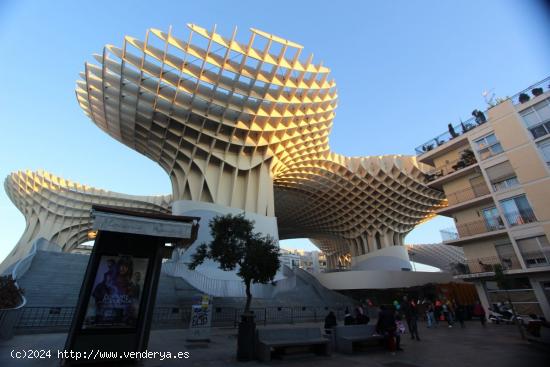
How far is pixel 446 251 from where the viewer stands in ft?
209

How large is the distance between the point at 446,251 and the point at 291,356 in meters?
69.8

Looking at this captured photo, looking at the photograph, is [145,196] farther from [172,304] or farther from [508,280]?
[508,280]

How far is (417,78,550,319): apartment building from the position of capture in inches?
639

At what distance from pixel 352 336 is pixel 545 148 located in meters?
17.6

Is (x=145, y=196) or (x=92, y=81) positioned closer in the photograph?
(x=92, y=81)

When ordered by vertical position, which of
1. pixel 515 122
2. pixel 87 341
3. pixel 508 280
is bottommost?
pixel 87 341

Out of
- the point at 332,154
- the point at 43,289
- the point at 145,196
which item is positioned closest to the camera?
the point at 43,289

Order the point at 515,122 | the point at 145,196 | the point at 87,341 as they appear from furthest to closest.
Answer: the point at 145,196 → the point at 515,122 → the point at 87,341

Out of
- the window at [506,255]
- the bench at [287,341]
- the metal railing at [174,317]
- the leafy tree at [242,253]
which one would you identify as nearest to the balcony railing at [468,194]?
the window at [506,255]

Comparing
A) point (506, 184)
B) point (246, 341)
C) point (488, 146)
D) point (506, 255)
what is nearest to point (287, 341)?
point (246, 341)

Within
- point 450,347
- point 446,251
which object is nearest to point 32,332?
point 450,347

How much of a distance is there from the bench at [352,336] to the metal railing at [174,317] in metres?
4.59

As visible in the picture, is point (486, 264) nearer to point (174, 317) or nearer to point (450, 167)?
point (450, 167)

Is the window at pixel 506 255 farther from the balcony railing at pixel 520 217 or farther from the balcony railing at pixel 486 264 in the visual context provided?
the balcony railing at pixel 520 217
